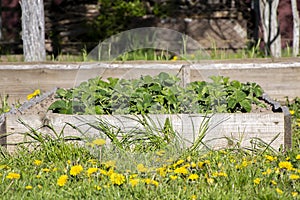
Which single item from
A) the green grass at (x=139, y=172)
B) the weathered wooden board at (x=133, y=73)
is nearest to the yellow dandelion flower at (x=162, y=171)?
the green grass at (x=139, y=172)

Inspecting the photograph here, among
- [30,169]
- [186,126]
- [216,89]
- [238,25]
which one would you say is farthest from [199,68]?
[238,25]

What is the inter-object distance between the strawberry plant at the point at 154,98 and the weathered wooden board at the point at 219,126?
0.15m

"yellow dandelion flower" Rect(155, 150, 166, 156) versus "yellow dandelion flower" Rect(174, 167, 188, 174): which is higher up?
"yellow dandelion flower" Rect(155, 150, 166, 156)

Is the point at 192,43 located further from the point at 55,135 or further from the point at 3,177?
the point at 3,177

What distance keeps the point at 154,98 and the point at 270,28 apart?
9.82 feet

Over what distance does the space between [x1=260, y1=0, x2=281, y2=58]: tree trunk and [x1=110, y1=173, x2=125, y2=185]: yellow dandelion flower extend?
151 inches

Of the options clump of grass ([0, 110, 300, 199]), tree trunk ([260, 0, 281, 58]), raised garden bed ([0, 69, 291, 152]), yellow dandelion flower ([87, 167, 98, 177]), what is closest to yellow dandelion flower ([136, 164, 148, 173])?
clump of grass ([0, 110, 300, 199])

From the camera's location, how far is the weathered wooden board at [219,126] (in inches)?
136

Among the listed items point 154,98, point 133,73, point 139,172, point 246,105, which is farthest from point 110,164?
point 133,73

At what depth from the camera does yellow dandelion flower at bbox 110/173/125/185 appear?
2.79m

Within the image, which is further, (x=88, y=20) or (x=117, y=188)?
(x=88, y=20)

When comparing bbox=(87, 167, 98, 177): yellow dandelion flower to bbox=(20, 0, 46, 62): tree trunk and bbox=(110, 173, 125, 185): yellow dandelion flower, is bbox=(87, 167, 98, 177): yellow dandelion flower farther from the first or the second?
bbox=(20, 0, 46, 62): tree trunk

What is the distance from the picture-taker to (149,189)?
280cm

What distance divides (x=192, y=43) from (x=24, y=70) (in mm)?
4160
